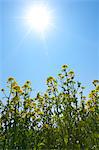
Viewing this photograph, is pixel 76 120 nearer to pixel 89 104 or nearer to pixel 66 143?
pixel 66 143

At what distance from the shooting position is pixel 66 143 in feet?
19.1

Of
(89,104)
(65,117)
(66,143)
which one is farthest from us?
(89,104)

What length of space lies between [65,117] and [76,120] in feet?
0.84

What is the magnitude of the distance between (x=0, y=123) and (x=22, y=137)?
50cm

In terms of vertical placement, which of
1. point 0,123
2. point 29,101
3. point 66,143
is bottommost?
point 66,143

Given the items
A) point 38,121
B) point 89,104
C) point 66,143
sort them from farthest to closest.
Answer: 1. point 89,104
2. point 38,121
3. point 66,143

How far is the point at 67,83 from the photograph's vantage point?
23.3ft

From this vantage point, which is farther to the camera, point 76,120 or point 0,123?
point 76,120

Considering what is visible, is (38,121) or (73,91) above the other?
(73,91)

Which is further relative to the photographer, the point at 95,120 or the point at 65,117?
the point at 95,120

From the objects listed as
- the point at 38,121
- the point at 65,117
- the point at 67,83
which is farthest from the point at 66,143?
the point at 67,83

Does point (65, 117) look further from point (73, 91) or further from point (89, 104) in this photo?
point (89, 104)

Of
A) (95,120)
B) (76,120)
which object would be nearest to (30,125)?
(76,120)

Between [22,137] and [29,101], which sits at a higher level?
[29,101]
